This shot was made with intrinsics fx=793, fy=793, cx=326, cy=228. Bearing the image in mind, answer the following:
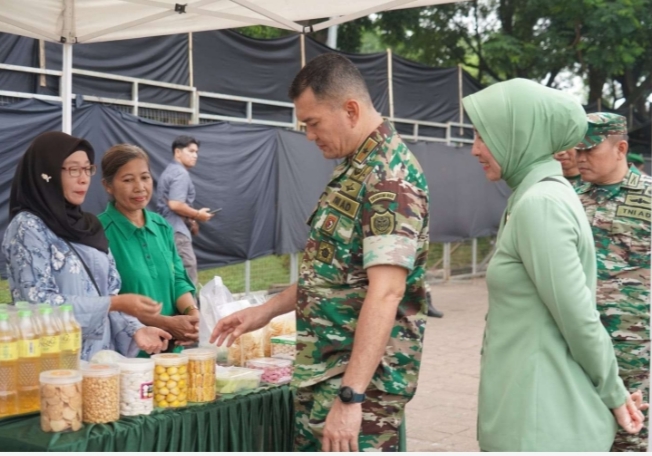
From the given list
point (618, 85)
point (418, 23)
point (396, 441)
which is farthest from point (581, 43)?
point (396, 441)


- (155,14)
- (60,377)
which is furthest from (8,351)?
(155,14)

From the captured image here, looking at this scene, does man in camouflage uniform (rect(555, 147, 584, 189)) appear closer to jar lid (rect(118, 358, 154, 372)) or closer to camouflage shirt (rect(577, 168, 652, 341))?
camouflage shirt (rect(577, 168, 652, 341))

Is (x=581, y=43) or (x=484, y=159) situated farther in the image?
(x=581, y=43)

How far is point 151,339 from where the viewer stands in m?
3.07

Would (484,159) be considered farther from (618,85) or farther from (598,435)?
(618,85)

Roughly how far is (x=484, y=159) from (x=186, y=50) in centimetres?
704

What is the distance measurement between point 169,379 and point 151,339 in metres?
0.46

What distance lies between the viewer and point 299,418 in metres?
2.66

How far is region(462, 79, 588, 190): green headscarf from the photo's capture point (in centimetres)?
205

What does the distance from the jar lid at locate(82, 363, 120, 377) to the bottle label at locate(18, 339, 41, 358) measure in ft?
0.51

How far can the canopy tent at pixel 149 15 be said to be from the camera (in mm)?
4258

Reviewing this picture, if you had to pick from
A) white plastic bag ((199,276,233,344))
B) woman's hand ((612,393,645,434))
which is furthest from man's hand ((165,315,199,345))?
woman's hand ((612,393,645,434))

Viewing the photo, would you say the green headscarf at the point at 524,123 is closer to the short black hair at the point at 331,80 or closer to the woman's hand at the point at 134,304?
the short black hair at the point at 331,80

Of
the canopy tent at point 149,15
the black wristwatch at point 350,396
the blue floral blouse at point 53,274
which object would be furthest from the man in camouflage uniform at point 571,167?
the blue floral blouse at point 53,274
